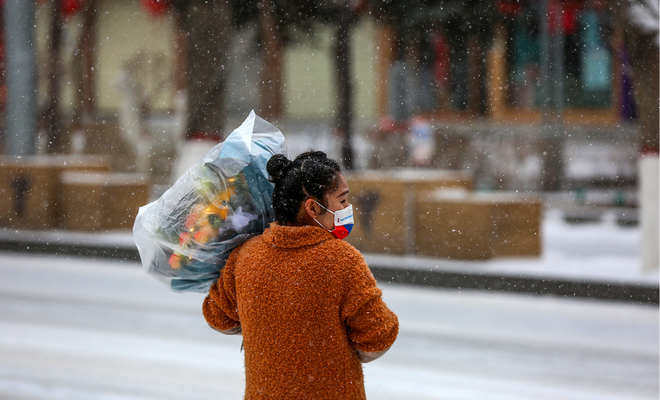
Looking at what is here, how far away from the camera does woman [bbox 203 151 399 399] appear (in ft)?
5.71

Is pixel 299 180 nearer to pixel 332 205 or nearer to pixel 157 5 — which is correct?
pixel 332 205

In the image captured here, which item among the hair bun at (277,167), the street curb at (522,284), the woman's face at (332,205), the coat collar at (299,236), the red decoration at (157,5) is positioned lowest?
the street curb at (522,284)

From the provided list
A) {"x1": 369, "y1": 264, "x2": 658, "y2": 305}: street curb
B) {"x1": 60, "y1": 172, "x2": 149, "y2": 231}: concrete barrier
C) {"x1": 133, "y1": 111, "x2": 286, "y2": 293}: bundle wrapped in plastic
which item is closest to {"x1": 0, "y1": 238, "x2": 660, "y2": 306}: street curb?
{"x1": 369, "y1": 264, "x2": 658, "y2": 305}: street curb

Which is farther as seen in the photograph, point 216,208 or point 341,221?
point 216,208

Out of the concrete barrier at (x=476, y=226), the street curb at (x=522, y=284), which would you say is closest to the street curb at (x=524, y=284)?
the street curb at (x=522, y=284)

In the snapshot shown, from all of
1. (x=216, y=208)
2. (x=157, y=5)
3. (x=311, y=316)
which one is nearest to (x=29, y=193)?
(x=157, y=5)

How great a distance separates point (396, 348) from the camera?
16.9 feet

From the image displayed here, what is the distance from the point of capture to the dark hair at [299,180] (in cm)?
178

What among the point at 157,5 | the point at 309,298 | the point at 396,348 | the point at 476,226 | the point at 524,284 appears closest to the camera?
the point at 309,298

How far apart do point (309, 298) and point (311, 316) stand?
4 centimetres

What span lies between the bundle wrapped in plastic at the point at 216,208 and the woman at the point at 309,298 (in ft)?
0.69

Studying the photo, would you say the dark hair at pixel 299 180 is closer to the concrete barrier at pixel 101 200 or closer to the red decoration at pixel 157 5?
the concrete barrier at pixel 101 200

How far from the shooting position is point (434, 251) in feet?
25.1

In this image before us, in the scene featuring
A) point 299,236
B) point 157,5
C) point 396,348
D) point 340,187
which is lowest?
point 396,348
